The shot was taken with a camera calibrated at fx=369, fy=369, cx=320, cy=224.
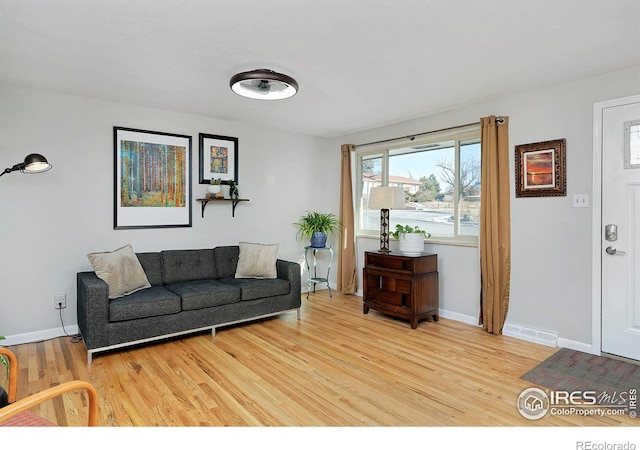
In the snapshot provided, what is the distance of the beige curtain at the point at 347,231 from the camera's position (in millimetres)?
5348

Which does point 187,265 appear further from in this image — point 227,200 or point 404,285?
point 404,285

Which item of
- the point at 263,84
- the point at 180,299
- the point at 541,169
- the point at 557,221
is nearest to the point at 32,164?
the point at 180,299

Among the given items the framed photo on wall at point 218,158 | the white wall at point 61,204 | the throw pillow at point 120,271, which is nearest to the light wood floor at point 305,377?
the white wall at point 61,204

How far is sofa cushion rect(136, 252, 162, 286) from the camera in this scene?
12.6 ft

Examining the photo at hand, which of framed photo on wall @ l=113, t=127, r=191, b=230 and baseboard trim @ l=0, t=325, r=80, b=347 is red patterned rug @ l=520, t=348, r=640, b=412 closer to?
framed photo on wall @ l=113, t=127, r=191, b=230

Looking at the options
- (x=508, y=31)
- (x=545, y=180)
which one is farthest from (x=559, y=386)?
(x=508, y=31)

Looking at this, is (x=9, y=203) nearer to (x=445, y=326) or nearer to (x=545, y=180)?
(x=445, y=326)

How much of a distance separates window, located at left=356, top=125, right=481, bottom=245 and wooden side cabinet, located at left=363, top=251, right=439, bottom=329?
20.6 inches

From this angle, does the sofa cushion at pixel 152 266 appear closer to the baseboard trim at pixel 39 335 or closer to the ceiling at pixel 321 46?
the baseboard trim at pixel 39 335

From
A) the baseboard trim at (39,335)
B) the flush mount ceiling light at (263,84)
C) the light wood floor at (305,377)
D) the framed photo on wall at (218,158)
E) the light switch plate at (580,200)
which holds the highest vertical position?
the flush mount ceiling light at (263,84)

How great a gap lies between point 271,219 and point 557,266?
11.2 feet

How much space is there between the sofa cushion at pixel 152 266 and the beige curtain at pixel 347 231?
254 cm

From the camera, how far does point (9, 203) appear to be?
11.0ft
